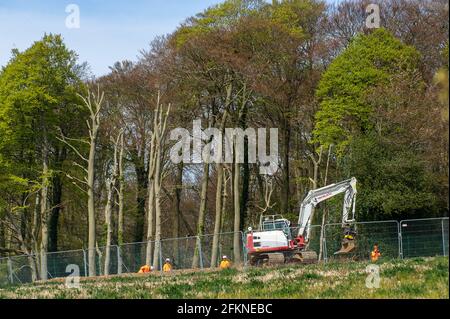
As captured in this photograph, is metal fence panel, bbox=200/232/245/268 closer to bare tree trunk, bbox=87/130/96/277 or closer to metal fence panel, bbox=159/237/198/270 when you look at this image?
metal fence panel, bbox=159/237/198/270

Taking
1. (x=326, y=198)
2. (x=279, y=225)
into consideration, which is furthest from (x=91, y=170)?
(x=326, y=198)

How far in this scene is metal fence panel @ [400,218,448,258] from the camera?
31.5 m

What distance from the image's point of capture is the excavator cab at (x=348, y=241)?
35.1m

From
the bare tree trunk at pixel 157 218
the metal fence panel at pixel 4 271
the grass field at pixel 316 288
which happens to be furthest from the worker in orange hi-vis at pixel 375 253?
the metal fence panel at pixel 4 271

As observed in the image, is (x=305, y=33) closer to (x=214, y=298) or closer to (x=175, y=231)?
(x=175, y=231)

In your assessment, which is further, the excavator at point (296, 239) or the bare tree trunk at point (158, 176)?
the bare tree trunk at point (158, 176)

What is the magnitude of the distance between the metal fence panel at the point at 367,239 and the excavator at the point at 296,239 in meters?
0.44

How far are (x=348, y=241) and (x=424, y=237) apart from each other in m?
3.92

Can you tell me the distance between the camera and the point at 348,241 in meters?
35.2

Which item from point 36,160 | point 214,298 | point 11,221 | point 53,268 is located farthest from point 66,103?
point 214,298

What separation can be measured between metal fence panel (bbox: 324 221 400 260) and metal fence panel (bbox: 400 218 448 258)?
487mm

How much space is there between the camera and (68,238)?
57781mm

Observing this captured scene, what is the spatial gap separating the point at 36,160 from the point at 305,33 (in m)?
19.4

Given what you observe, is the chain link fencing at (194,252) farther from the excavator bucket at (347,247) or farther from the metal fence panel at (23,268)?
the excavator bucket at (347,247)
